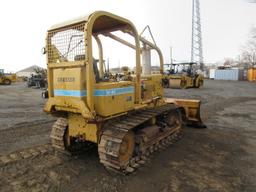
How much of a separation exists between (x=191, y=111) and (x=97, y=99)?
4394 millimetres

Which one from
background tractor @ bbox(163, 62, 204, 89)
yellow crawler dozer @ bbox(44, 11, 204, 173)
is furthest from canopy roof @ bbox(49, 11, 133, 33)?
background tractor @ bbox(163, 62, 204, 89)

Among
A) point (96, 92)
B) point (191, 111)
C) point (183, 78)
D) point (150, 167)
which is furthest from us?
point (183, 78)

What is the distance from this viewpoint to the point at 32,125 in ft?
26.0

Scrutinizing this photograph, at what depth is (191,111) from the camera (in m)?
7.34

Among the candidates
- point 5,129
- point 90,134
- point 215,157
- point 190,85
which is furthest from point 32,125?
point 190,85

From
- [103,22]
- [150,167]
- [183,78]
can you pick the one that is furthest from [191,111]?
[183,78]

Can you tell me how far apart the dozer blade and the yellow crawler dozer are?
2.13 metres

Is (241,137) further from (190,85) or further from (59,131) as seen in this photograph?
(190,85)

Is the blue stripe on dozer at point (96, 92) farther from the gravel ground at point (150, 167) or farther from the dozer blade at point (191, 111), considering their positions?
the dozer blade at point (191, 111)

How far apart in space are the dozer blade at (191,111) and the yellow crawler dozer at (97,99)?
2.13 metres

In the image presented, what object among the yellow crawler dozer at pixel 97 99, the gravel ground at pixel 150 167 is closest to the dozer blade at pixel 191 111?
the gravel ground at pixel 150 167

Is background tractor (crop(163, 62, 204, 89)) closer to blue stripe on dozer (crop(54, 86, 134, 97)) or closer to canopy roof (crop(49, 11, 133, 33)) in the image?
canopy roof (crop(49, 11, 133, 33))

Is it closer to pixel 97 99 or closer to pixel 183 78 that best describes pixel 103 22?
pixel 97 99

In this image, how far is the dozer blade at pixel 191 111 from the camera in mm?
7211
